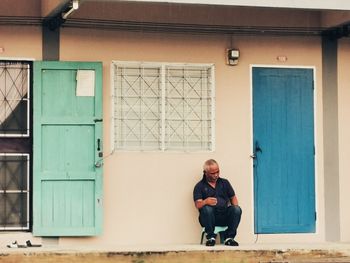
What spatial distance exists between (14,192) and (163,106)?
2171 millimetres

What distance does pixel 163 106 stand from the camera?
1207 cm

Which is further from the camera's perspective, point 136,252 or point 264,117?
point 264,117

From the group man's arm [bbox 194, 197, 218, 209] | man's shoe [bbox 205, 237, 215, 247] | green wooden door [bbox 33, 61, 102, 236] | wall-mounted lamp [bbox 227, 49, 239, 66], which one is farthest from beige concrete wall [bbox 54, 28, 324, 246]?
man's shoe [bbox 205, 237, 215, 247]

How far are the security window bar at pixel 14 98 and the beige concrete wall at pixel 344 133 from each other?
416cm

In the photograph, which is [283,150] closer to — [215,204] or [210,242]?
[215,204]

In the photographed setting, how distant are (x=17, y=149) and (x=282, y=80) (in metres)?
3.58

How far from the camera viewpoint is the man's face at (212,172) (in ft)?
38.6

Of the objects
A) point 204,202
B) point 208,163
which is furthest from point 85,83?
point 204,202

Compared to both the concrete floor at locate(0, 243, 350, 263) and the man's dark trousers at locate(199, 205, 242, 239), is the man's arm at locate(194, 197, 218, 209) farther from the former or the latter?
the concrete floor at locate(0, 243, 350, 263)

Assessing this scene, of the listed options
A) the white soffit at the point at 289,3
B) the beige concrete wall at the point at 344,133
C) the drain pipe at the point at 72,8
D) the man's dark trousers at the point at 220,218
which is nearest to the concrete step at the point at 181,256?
the man's dark trousers at the point at 220,218

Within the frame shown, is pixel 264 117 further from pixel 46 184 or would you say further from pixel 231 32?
pixel 46 184

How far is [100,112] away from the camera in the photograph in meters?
11.7

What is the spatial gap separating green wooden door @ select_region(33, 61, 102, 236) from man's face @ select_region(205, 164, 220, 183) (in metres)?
1.35

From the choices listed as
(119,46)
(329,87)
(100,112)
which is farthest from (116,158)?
(329,87)
